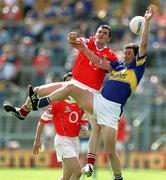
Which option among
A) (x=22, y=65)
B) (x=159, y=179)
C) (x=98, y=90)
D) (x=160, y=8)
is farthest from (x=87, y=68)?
(x=160, y=8)

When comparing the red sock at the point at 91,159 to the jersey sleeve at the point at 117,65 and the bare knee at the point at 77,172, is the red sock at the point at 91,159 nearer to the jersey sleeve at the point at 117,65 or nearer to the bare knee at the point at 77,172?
the bare knee at the point at 77,172

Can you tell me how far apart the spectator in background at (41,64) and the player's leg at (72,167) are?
12.0 m

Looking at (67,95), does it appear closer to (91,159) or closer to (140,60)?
(91,159)

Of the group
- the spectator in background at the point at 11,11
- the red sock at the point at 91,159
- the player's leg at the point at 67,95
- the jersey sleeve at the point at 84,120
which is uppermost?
the spectator in background at the point at 11,11

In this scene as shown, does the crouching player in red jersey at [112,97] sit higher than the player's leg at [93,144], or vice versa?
the crouching player in red jersey at [112,97]

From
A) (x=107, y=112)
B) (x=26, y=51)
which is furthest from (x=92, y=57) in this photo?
(x=26, y=51)

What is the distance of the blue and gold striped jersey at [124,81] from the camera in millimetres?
16625

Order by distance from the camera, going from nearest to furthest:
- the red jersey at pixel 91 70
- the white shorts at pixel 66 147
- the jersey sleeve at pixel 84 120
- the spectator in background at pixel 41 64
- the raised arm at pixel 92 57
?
1. the raised arm at pixel 92 57
2. the white shorts at pixel 66 147
3. the red jersey at pixel 91 70
4. the jersey sleeve at pixel 84 120
5. the spectator in background at pixel 41 64

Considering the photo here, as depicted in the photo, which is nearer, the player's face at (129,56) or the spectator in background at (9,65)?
the player's face at (129,56)

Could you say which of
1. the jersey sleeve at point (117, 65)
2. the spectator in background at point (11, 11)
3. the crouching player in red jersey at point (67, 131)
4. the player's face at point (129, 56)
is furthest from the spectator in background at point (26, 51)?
the player's face at point (129, 56)

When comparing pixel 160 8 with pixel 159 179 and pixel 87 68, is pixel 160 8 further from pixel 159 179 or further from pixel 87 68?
pixel 87 68

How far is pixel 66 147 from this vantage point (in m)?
17.0

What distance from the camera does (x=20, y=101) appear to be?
2766 centimetres

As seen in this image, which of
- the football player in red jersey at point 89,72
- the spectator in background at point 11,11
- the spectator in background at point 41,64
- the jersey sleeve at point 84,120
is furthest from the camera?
the spectator in background at point 11,11
